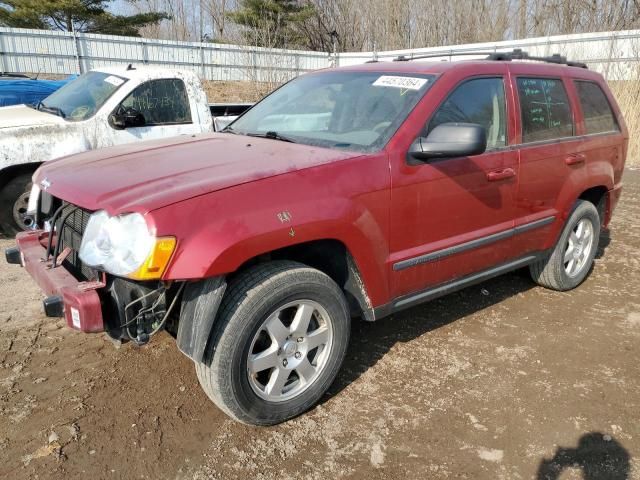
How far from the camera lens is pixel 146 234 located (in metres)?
2.31

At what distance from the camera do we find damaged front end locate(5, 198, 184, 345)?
2.48 metres

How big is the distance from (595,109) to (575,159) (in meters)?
0.68

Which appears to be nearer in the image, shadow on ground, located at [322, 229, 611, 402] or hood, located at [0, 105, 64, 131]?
shadow on ground, located at [322, 229, 611, 402]

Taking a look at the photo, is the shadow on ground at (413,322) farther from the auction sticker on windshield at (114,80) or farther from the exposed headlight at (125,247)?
the auction sticker on windshield at (114,80)

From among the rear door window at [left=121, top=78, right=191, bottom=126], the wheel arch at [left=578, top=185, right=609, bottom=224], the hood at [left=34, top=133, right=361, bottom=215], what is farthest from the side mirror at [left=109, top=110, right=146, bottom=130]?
the wheel arch at [left=578, top=185, right=609, bottom=224]

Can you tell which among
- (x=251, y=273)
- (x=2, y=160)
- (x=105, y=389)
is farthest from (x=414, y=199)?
(x=2, y=160)

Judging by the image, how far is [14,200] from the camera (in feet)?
18.1

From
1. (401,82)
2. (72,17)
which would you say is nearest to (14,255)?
(401,82)

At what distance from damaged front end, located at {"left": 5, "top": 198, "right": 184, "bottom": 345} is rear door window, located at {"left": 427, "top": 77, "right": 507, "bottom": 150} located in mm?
1879

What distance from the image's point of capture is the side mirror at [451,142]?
2945mm

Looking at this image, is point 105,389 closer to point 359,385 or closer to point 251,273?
point 251,273

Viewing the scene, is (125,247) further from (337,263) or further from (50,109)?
(50,109)

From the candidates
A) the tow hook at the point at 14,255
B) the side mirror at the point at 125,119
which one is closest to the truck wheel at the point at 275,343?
the tow hook at the point at 14,255

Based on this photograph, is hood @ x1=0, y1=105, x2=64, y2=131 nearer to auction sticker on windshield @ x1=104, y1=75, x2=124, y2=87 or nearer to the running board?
auction sticker on windshield @ x1=104, y1=75, x2=124, y2=87
